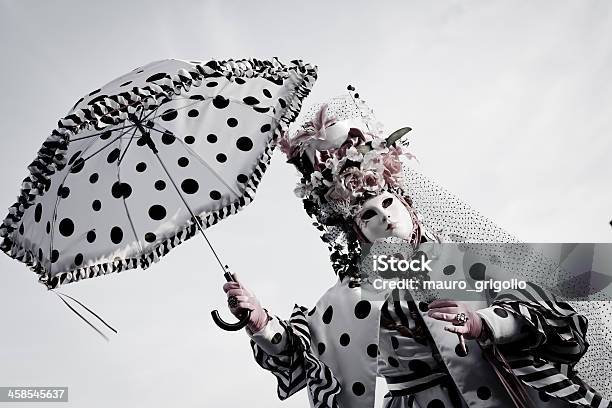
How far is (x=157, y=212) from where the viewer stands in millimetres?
2543

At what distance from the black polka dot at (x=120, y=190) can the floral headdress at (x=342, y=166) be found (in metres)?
0.73

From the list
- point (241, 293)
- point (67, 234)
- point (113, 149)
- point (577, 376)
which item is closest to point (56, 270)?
point (67, 234)

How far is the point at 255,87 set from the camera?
2756 mm

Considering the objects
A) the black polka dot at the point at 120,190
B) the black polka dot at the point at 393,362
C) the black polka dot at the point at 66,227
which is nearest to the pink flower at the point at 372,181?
the black polka dot at the point at 393,362

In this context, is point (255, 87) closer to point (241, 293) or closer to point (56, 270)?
point (241, 293)

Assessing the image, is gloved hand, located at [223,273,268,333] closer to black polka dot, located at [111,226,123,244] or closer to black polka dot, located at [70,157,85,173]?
black polka dot, located at [111,226,123,244]

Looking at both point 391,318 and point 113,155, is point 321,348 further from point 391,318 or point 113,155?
point 113,155

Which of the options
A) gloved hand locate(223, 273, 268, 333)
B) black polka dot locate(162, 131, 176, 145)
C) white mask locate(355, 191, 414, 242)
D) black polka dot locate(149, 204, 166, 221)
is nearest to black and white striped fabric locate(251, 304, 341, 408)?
gloved hand locate(223, 273, 268, 333)

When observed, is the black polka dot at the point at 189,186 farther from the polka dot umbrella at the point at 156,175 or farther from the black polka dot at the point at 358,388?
the black polka dot at the point at 358,388

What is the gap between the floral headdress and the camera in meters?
2.37

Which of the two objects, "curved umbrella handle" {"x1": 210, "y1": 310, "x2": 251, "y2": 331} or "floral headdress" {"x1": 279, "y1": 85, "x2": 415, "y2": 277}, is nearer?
"curved umbrella handle" {"x1": 210, "y1": 310, "x2": 251, "y2": 331}

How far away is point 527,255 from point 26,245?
2.01 metres

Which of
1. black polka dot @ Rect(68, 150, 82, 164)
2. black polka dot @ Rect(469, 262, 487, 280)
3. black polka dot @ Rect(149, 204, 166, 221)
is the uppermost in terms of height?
black polka dot @ Rect(68, 150, 82, 164)

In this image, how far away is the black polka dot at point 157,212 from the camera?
99.4 inches
